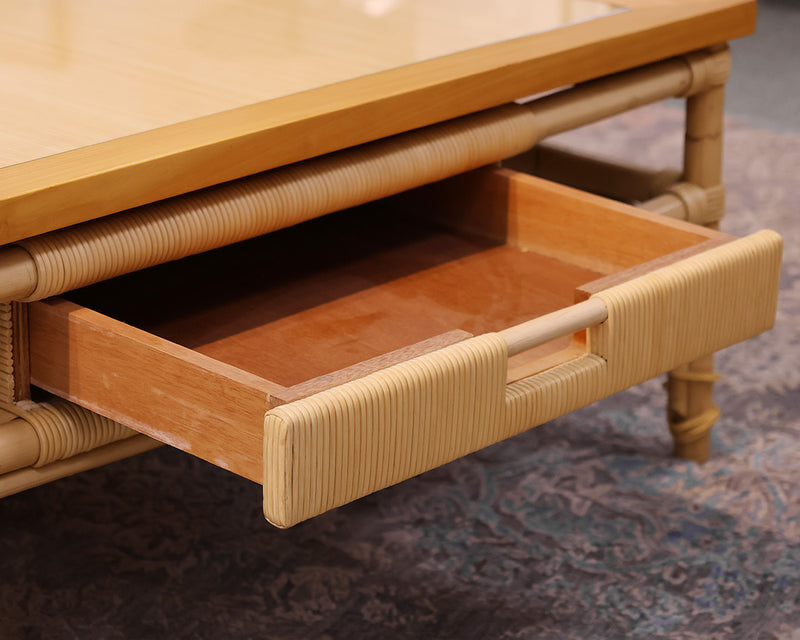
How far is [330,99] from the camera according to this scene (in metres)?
0.95

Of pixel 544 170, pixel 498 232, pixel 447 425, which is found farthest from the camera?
pixel 544 170

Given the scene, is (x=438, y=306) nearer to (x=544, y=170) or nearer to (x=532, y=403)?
(x=532, y=403)

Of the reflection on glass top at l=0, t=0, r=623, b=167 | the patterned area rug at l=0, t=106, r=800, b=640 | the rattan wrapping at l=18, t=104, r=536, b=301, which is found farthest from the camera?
the patterned area rug at l=0, t=106, r=800, b=640

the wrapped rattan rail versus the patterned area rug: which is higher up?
the wrapped rattan rail

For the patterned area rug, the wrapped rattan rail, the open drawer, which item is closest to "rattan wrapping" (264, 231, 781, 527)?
the open drawer

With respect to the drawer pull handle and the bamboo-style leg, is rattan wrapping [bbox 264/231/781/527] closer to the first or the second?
the drawer pull handle

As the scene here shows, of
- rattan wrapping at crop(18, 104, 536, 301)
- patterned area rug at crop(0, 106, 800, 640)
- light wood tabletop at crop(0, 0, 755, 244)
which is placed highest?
light wood tabletop at crop(0, 0, 755, 244)

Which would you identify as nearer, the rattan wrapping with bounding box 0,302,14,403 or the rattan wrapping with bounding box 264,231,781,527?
the rattan wrapping with bounding box 264,231,781,527

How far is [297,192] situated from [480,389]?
0.22 meters

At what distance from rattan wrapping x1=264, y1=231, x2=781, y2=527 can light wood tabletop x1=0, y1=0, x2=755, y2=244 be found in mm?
213

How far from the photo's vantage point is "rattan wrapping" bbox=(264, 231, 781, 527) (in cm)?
71

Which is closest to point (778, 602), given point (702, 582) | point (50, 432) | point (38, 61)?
point (702, 582)

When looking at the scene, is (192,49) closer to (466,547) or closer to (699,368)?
(466,547)

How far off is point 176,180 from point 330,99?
160mm
